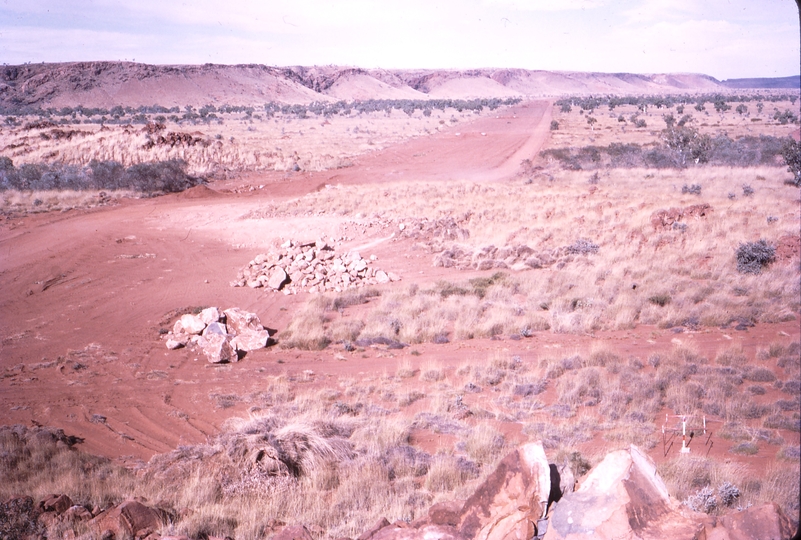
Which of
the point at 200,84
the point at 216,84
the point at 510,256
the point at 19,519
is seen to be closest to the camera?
the point at 19,519

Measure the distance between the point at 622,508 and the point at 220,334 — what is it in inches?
346

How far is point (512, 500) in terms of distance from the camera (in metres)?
4.11

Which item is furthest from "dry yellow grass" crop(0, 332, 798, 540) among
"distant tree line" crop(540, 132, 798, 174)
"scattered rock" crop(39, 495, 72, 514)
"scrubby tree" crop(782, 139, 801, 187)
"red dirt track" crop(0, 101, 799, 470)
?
"distant tree line" crop(540, 132, 798, 174)

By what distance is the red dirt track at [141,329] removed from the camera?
8.17 metres

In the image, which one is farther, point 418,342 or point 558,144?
point 558,144

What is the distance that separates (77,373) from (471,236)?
13.4 meters

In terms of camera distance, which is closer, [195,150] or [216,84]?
[195,150]

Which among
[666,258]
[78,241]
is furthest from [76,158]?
[666,258]

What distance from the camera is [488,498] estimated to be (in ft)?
13.8

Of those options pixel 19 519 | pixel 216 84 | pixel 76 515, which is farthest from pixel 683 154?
pixel 216 84

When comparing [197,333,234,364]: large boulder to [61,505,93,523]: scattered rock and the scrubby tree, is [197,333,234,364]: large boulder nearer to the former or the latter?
[61,505,93,523]: scattered rock

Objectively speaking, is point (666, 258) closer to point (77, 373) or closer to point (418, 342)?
point (418, 342)

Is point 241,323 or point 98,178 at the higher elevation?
point 98,178

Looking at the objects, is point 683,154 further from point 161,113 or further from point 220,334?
point 161,113
